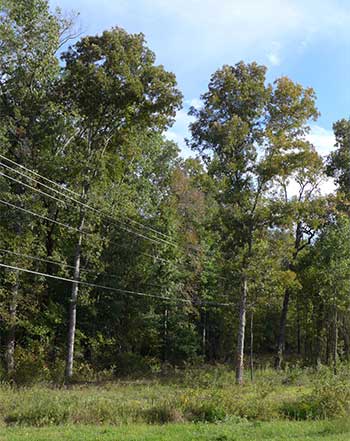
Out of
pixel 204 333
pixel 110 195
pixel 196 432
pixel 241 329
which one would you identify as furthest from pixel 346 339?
pixel 196 432

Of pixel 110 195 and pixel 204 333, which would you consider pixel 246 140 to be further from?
pixel 204 333

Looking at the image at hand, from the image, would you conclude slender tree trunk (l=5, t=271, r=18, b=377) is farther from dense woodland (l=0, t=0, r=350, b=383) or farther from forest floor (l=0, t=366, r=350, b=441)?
forest floor (l=0, t=366, r=350, b=441)

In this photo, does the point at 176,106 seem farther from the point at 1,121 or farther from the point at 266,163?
the point at 1,121

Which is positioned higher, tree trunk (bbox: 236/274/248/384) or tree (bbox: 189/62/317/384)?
tree (bbox: 189/62/317/384)

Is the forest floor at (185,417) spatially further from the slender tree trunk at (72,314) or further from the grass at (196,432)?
the slender tree trunk at (72,314)

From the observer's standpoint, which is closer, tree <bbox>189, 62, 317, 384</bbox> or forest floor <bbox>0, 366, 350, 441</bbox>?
forest floor <bbox>0, 366, 350, 441</bbox>

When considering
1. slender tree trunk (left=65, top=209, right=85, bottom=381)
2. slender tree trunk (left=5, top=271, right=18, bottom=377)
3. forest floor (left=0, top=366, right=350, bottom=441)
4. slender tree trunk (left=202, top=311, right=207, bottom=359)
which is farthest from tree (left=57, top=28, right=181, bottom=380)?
slender tree trunk (left=202, top=311, right=207, bottom=359)

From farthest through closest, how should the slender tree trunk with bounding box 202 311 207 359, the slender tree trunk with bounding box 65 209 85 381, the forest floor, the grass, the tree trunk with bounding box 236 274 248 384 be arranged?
the slender tree trunk with bounding box 202 311 207 359 → the tree trunk with bounding box 236 274 248 384 → the slender tree trunk with bounding box 65 209 85 381 → the forest floor → the grass

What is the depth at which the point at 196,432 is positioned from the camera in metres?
10.4

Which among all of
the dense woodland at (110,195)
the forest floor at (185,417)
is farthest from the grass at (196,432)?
the dense woodland at (110,195)

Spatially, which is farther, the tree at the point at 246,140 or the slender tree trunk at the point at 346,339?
the slender tree trunk at the point at 346,339

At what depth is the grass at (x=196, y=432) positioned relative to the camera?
9.55 m

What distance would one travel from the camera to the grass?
31.3 feet

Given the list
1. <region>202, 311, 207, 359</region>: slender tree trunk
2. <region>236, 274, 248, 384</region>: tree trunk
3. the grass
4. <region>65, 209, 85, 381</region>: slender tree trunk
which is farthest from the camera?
<region>202, 311, 207, 359</region>: slender tree trunk
